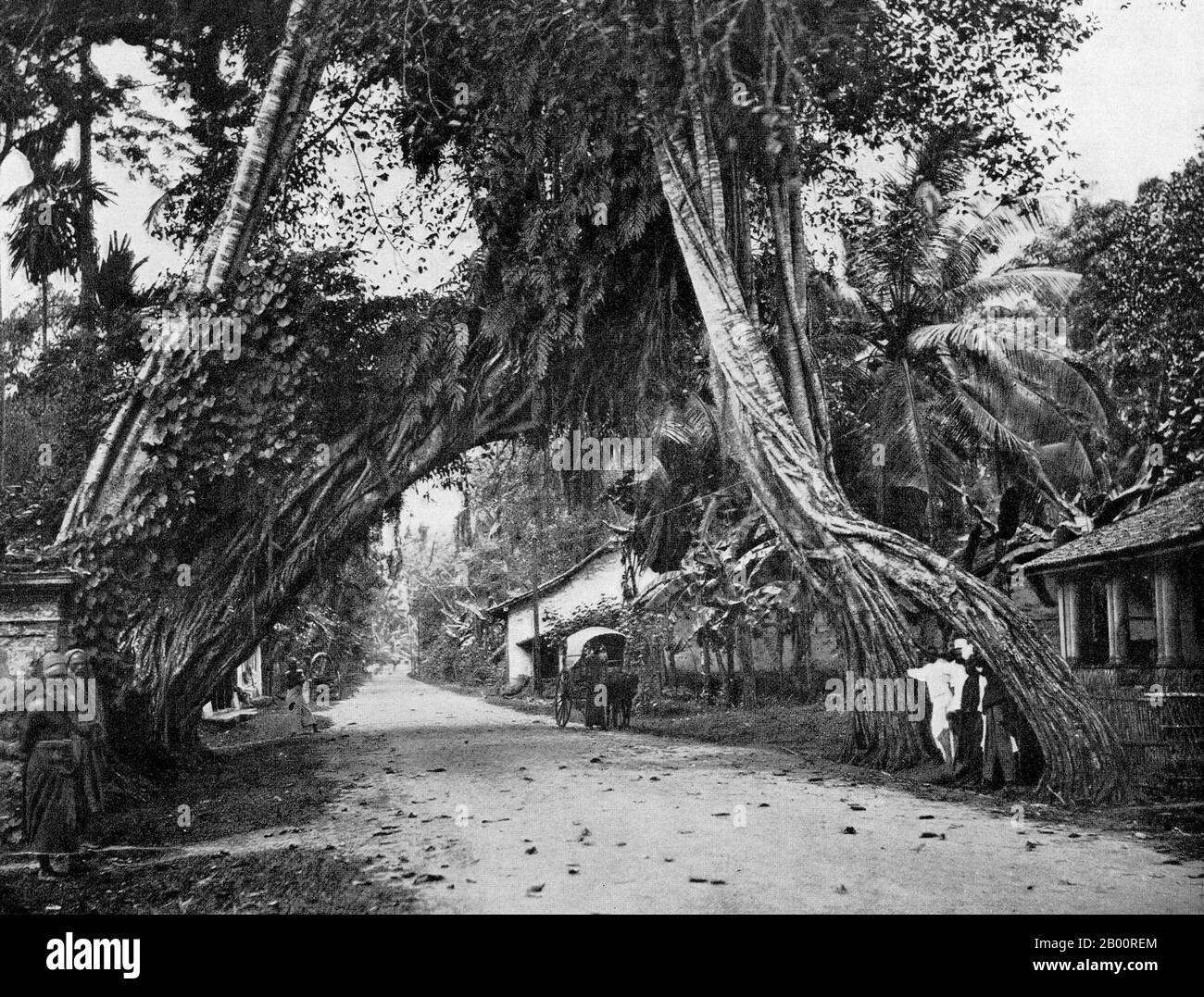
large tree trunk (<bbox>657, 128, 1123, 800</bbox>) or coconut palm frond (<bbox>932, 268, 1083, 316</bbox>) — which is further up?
coconut palm frond (<bbox>932, 268, 1083, 316</bbox>)

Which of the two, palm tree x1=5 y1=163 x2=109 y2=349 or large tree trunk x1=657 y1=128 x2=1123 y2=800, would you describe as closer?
large tree trunk x1=657 y1=128 x2=1123 y2=800

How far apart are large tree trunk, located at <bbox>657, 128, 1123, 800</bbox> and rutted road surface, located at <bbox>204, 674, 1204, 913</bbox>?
3.04 feet

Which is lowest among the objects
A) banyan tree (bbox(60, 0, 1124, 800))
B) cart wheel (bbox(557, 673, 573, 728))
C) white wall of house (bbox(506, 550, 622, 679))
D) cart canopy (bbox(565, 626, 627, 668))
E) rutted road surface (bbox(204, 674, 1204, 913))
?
cart wheel (bbox(557, 673, 573, 728))

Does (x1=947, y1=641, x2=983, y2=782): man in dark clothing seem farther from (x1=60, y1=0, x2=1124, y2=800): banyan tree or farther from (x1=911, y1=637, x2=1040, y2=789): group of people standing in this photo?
(x1=60, y1=0, x2=1124, y2=800): banyan tree

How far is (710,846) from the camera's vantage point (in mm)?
6145

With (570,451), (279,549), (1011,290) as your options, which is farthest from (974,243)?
(279,549)

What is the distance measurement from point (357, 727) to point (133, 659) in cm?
885

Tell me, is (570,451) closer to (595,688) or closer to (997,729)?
(595,688)

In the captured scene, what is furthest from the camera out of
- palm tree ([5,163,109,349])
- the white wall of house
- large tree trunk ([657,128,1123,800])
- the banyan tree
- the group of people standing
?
the white wall of house

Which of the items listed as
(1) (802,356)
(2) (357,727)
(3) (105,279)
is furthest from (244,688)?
(1) (802,356)

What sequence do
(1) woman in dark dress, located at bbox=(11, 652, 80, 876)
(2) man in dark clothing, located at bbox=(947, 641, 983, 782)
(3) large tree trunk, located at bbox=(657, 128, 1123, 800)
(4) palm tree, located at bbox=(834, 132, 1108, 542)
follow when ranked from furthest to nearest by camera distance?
(4) palm tree, located at bbox=(834, 132, 1108, 542)
(2) man in dark clothing, located at bbox=(947, 641, 983, 782)
(3) large tree trunk, located at bbox=(657, 128, 1123, 800)
(1) woman in dark dress, located at bbox=(11, 652, 80, 876)

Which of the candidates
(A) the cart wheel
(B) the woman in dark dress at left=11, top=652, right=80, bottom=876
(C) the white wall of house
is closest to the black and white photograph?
(B) the woman in dark dress at left=11, top=652, right=80, bottom=876

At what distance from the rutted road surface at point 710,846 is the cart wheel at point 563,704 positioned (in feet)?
21.8

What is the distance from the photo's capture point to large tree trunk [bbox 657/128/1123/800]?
307 inches
